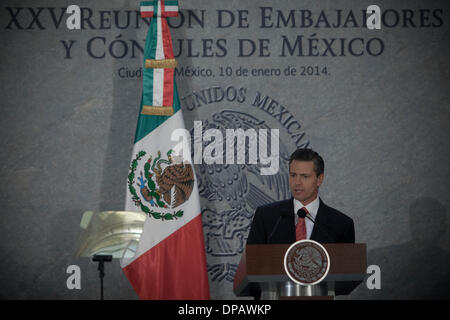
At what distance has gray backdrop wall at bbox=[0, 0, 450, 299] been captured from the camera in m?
5.03

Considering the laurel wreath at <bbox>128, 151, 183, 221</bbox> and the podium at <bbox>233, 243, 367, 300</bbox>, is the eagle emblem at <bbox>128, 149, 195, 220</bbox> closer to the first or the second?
the laurel wreath at <bbox>128, 151, 183, 221</bbox>

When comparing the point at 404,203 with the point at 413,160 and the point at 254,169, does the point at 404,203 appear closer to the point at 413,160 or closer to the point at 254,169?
the point at 413,160

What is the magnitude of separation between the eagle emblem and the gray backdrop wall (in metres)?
0.26

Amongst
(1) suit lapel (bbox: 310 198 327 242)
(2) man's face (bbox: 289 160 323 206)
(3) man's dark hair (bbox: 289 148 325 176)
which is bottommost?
(1) suit lapel (bbox: 310 198 327 242)

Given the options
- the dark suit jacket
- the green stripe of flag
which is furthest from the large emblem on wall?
the dark suit jacket

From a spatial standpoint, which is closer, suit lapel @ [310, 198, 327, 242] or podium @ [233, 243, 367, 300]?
podium @ [233, 243, 367, 300]

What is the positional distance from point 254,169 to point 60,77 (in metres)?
1.95

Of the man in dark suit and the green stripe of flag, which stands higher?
the green stripe of flag

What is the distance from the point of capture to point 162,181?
190 inches

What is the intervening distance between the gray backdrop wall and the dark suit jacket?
55.7 inches

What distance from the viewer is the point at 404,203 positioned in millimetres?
5082

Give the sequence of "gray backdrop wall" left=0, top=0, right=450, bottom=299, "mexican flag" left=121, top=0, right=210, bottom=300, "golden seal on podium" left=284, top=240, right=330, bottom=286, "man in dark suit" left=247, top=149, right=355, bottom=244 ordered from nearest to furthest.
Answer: "golden seal on podium" left=284, top=240, right=330, bottom=286
"man in dark suit" left=247, top=149, right=355, bottom=244
"mexican flag" left=121, top=0, right=210, bottom=300
"gray backdrop wall" left=0, top=0, right=450, bottom=299

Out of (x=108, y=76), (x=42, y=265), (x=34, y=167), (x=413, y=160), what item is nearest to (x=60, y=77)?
(x=108, y=76)

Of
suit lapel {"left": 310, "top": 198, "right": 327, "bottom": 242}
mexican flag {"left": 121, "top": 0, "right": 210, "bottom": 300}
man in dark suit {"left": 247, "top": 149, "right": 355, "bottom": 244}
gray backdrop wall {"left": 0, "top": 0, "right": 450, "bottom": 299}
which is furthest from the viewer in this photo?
gray backdrop wall {"left": 0, "top": 0, "right": 450, "bottom": 299}
